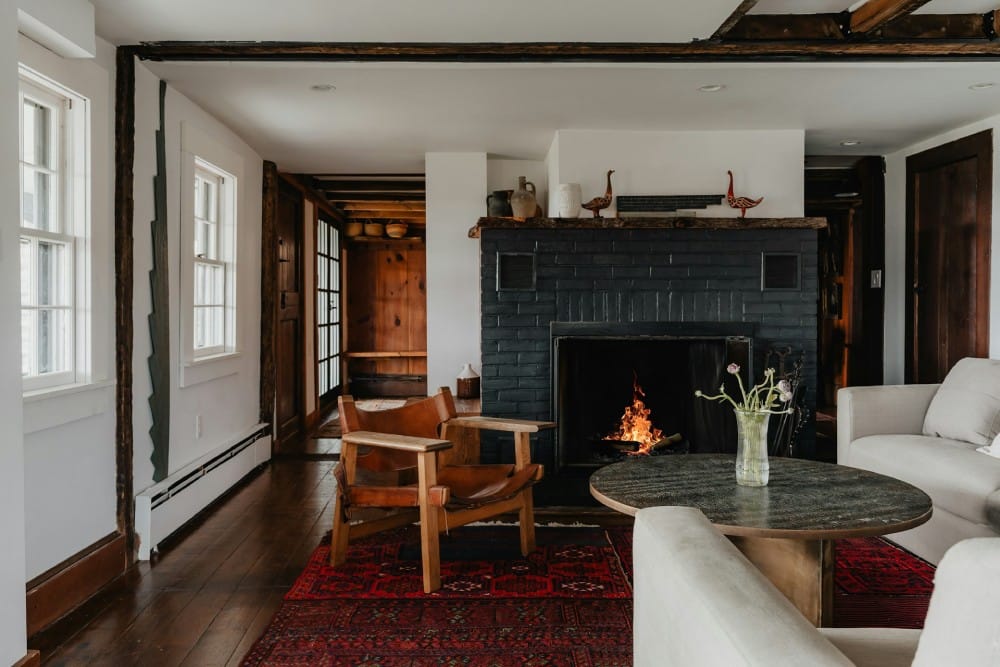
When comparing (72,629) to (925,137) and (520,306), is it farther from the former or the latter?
(925,137)

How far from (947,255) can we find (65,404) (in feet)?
16.8

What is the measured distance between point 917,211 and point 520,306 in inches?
117

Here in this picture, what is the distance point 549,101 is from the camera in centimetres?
410

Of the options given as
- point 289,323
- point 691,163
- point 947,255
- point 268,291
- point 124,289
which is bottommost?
point 289,323

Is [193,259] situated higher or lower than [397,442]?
higher

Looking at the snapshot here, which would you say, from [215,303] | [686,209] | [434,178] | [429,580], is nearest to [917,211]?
[686,209]

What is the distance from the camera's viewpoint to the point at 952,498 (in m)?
3.03

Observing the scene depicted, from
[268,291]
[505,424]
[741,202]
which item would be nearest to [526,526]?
[505,424]

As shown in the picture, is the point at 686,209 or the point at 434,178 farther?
the point at 434,178

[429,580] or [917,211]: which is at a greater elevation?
[917,211]

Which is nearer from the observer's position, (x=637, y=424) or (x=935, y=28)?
(x=935, y=28)

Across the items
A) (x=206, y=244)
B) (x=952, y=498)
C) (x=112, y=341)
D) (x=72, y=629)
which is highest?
(x=206, y=244)

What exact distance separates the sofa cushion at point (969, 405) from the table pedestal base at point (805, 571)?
5.10 ft

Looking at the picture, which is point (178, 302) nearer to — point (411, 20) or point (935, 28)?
point (411, 20)
